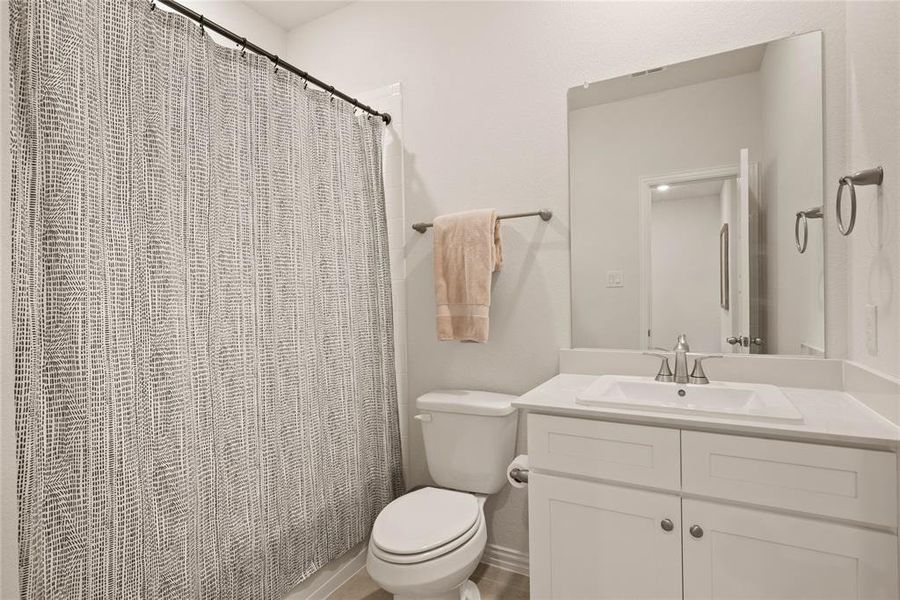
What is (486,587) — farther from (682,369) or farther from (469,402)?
(682,369)

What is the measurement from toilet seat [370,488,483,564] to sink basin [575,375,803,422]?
23.8 inches

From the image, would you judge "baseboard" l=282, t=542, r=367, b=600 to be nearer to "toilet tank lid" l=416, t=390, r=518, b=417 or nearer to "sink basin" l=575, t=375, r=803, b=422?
"toilet tank lid" l=416, t=390, r=518, b=417

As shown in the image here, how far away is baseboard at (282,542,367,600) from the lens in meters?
1.74

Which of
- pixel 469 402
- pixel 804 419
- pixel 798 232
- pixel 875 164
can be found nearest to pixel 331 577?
pixel 469 402

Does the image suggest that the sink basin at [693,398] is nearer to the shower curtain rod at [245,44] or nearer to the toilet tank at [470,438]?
the toilet tank at [470,438]

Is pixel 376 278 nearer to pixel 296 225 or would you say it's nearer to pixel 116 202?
pixel 296 225

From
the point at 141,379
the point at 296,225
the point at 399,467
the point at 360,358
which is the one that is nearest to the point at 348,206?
the point at 296,225

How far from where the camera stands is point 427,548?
143 centimetres

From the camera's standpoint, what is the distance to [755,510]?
1104mm

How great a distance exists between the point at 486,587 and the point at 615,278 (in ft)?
4.32

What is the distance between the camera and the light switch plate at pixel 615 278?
175cm

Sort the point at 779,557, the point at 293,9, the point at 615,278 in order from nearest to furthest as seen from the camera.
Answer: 1. the point at 779,557
2. the point at 615,278
3. the point at 293,9

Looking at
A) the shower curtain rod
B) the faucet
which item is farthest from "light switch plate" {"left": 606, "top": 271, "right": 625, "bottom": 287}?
the shower curtain rod

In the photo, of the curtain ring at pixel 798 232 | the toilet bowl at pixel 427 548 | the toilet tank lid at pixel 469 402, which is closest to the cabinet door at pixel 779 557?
the toilet bowl at pixel 427 548
